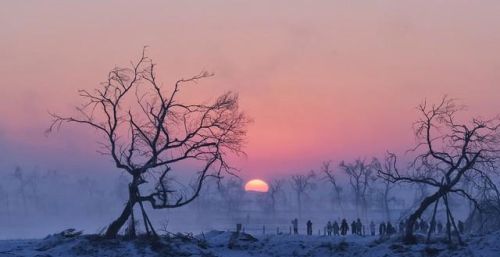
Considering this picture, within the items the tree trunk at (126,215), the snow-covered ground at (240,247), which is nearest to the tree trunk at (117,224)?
the tree trunk at (126,215)

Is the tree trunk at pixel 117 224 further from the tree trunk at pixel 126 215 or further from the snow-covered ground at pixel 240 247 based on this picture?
the snow-covered ground at pixel 240 247

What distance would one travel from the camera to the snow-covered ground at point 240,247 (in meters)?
29.3

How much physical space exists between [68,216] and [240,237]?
15200 centimetres

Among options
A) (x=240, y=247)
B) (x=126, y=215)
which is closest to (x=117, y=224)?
(x=126, y=215)

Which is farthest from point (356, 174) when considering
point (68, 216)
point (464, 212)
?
point (68, 216)

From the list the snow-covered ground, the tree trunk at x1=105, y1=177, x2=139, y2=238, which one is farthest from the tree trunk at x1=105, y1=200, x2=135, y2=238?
the snow-covered ground

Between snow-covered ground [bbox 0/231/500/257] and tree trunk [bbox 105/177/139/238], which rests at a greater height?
tree trunk [bbox 105/177/139/238]

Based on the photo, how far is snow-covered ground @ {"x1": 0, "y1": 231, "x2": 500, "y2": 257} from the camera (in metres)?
29.3

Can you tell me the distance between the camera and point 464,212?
156 m

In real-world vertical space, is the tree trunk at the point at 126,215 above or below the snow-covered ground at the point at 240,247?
above

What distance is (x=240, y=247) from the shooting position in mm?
35531

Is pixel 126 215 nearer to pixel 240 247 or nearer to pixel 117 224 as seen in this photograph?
pixel 117 224

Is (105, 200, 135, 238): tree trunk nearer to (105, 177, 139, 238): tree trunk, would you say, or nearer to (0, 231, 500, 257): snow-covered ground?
(105, 177, 139, 238): tree trunk

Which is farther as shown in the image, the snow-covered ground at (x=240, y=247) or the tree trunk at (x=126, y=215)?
the tree trunk at (x=126, y=215)
